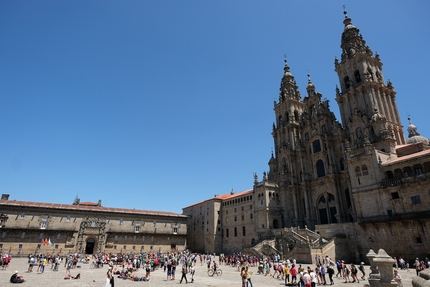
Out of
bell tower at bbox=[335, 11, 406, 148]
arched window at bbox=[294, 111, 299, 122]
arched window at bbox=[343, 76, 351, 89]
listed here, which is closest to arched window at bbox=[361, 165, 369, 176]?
bell tower at bbox=[335, 11, 406, 148]

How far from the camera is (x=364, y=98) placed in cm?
4350

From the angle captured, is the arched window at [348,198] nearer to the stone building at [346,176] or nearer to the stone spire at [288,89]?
the stone building at [346,176]

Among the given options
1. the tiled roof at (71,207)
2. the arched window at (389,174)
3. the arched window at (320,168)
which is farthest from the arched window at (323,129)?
the tiled roof at (71,207)

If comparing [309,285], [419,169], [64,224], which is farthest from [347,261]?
[64,224]

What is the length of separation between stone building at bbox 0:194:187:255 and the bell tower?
40864 millimetres

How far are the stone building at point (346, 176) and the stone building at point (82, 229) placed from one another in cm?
1310

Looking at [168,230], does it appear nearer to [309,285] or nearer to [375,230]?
[375,230]

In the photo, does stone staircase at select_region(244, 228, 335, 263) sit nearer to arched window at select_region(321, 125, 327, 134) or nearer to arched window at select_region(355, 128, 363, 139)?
arched window at select_region(355, 128, 363, 139)

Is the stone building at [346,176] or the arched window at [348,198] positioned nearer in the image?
the stone building at [346,176]

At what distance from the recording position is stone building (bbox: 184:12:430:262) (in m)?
30.5

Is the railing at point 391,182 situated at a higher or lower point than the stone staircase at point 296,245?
higher

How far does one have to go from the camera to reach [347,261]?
3341 cm

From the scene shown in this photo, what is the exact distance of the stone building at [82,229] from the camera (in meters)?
43.1

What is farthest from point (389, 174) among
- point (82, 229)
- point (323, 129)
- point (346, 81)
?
point (82, 229)
